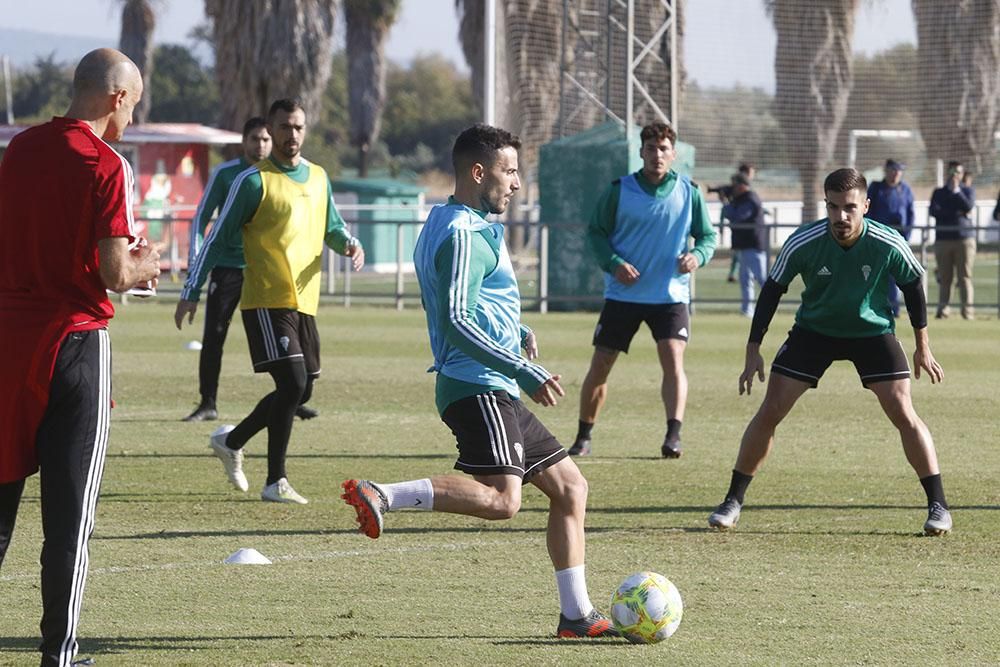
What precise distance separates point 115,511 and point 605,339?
144 inches

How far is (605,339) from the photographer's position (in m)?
11.4

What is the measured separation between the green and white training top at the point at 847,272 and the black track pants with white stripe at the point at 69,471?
3.95 metres

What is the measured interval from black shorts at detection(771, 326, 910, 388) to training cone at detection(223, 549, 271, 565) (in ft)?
8.89

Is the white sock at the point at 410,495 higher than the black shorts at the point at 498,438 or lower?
lower

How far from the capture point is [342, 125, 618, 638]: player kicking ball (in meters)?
5.94

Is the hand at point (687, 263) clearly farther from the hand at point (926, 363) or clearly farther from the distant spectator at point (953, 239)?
the distant spectator at point (953, 239)

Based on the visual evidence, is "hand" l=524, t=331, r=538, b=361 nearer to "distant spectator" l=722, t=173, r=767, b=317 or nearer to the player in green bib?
the player in green bib

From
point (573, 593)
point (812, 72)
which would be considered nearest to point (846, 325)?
point (573, 593)

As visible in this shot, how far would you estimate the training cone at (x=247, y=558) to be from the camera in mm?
7598

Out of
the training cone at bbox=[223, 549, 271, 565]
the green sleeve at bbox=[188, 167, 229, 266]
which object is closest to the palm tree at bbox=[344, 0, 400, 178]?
the green sleeve at bbox=[188, 167, 229, 266]

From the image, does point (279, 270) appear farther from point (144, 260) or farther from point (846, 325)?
point (144, 260)

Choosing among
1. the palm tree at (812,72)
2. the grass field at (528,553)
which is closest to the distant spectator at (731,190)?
the palm tree at (812,72)

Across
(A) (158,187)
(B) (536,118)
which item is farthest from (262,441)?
(B) (536,118)

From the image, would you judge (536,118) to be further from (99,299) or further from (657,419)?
(99,299)
